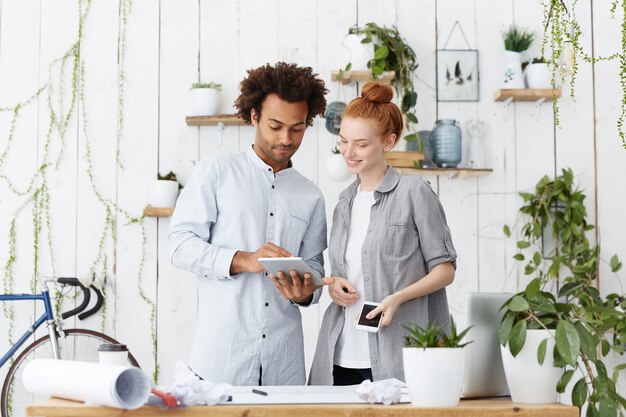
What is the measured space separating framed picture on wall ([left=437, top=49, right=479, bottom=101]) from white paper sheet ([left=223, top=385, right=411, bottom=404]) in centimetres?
235

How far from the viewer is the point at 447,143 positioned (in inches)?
148

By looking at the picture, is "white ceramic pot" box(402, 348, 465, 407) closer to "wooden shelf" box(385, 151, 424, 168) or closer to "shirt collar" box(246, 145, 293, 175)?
"shirt collar" box(246, 145, 293, 175)

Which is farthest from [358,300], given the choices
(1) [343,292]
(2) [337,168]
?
(2) [337,168]

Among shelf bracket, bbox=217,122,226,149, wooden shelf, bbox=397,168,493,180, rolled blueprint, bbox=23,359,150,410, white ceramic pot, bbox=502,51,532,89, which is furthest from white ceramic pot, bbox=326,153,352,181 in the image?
rolled blueprint, bbox=23,359,150,410

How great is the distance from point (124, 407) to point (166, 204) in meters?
2.36

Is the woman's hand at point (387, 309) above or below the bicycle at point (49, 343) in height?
above

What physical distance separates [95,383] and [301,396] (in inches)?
18.0

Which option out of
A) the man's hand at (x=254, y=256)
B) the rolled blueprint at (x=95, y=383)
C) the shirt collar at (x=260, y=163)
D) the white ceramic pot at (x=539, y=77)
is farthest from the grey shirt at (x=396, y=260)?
the white ceramic pot at (x=539, y=77)

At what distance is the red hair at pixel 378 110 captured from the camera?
2.24m

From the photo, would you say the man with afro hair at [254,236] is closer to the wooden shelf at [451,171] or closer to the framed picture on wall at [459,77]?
the wooden shelf at [451,171]

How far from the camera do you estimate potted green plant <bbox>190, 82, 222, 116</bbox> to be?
376cm

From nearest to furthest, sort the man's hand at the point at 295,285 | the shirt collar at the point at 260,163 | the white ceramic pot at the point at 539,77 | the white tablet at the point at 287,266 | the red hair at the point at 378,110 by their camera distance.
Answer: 1. the white tablet at the point at 287,266
2. the man's hand at the point at 295,285
3. the red hair at the point at 378,110
4. the shirt collar at the point at 260,163
5. the white ceramic pot at the point at 539,77

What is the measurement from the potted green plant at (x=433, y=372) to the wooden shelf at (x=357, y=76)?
90.7 inches

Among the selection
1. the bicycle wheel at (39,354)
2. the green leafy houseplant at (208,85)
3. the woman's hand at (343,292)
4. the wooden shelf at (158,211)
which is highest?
the green leafy houseplant at (208,85)
